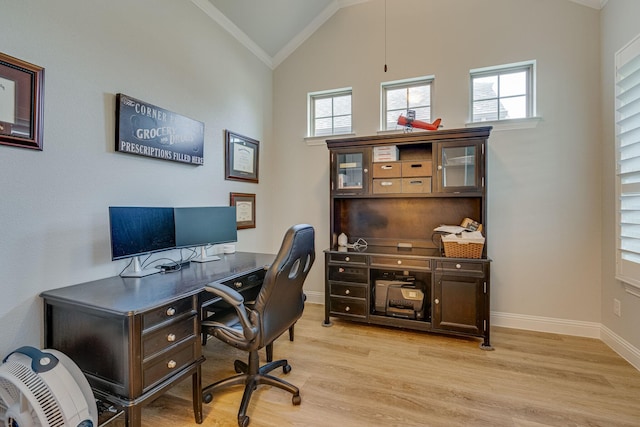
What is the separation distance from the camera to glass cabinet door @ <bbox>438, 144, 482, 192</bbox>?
273 centimetres

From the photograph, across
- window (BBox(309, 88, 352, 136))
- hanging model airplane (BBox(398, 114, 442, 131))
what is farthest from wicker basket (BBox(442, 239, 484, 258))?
window (BBox(309, 88, 352, 136))

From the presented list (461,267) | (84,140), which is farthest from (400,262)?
(84,140)

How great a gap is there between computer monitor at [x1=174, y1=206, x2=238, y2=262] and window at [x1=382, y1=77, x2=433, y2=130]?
2115mm

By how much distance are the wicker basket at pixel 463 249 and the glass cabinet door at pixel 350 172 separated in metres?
1.00

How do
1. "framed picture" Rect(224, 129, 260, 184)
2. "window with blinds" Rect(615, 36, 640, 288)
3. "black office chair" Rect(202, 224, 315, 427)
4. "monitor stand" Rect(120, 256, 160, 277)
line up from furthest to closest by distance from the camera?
"framed picture" Rect(224, 129, 260, 184) < "window with blinds" Rect(615, 36, 640, 288) < "monitor stand" Rect(120, 256, 160, 277) < "black office chair" Rect(202, 224, 315, 427)

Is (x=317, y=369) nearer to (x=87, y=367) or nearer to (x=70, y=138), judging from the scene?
(x=87, y=367)

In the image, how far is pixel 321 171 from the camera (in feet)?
12.1

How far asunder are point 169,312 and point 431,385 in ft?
5.80

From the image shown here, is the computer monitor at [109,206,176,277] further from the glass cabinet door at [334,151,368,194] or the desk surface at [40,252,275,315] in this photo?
the glass cabinet door at [334,151,368,194]

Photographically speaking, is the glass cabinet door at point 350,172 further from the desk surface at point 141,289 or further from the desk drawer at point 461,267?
the desk surface at point 141,289

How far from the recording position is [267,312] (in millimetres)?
1647

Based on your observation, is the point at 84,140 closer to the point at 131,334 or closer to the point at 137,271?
the point at 137,271

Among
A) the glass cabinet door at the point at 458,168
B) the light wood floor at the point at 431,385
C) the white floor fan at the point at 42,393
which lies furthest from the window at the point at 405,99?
the white floor fan at the point at 42,393

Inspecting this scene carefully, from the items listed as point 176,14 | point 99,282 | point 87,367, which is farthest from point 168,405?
point 176,14
